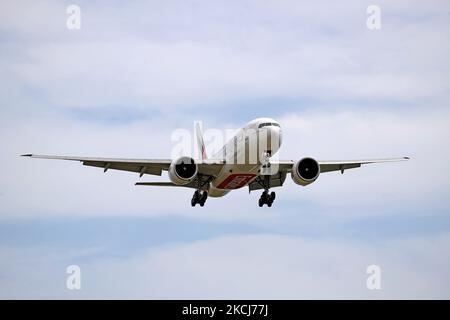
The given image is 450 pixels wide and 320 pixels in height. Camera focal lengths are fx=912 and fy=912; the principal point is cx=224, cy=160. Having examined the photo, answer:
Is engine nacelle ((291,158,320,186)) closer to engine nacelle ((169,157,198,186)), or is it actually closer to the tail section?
engine nacelle ((169,157,198,186))

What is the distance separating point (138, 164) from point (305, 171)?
10.9 meters

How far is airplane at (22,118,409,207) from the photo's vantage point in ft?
182

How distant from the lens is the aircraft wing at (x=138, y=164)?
58156 millimetres

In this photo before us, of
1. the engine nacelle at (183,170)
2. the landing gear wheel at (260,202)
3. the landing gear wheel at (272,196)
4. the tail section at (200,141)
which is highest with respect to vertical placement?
the tail section at (200,141)

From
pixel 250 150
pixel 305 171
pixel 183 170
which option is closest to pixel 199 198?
pixel 183 170

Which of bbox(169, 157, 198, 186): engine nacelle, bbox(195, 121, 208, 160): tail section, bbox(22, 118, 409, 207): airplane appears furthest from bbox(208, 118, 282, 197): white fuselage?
bbox(195, 121, 208, 160): tail section

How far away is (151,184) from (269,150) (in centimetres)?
1070

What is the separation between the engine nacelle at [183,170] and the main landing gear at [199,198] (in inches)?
167

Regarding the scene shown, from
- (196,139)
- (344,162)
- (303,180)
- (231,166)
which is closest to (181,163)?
(231,166)

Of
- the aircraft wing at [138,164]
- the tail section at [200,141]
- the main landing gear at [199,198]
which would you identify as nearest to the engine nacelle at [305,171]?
the aircraft wing at [138,164]

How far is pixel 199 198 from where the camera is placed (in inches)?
2442

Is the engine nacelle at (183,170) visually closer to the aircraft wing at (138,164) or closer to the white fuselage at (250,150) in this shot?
the aircraft wing at (138,164)

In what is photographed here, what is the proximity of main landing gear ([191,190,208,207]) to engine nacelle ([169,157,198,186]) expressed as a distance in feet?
14.0

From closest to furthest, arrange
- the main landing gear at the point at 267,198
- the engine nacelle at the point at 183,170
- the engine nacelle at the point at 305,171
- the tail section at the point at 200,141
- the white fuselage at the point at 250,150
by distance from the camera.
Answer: the white fuselage at the point at 250,150 → the engine nacelle at the point at 183,170 → the engine nacelle at the point at 305,171 → the main landing gear at the point at 267,198 → the tail section at the point at 200,141
